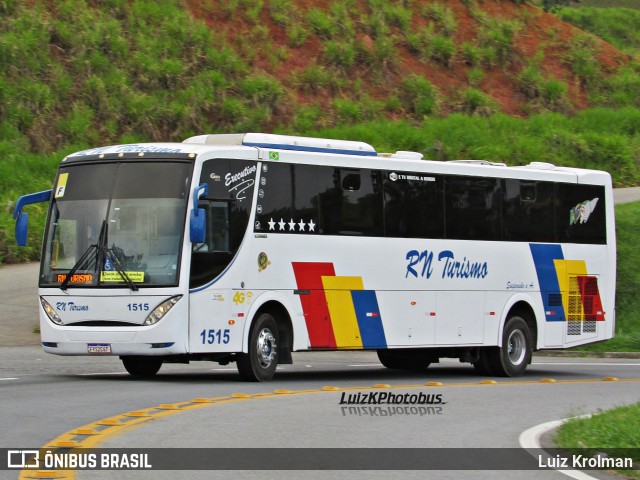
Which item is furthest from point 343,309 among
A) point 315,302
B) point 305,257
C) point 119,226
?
point 119,226

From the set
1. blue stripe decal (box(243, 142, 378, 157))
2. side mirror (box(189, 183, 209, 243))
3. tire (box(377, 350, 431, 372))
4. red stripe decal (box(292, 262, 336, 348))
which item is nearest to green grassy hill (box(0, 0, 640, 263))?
tire (box(377, 350, 431, 372))

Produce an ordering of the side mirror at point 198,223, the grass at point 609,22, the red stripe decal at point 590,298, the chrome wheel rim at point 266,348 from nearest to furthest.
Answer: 1. the side mirror at point 198,223
2. the chrome wheel rim at point 266,348
3. the red stripe decal at point 590,298
4. the grass at point 609,22

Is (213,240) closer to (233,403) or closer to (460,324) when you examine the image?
(233,403)

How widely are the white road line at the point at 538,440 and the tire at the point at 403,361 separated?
27.8ft

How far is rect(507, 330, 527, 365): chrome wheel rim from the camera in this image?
A: 72.3 feet

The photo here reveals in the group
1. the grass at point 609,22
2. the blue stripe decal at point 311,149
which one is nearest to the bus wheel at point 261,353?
the blue stripe decal at point 311,149

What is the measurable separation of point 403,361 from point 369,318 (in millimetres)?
3594

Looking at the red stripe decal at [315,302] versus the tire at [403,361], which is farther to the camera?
the tire at [403,361]

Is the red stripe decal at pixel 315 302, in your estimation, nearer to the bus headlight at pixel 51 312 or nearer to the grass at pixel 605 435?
the bus headlight at pixel 51 312

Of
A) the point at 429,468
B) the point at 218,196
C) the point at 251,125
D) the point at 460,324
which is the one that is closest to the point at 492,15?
the point at 251,125

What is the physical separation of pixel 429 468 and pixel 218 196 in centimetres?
812

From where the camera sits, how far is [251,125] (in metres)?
43.3

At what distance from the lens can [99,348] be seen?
56.1 ft

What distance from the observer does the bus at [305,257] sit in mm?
17203
